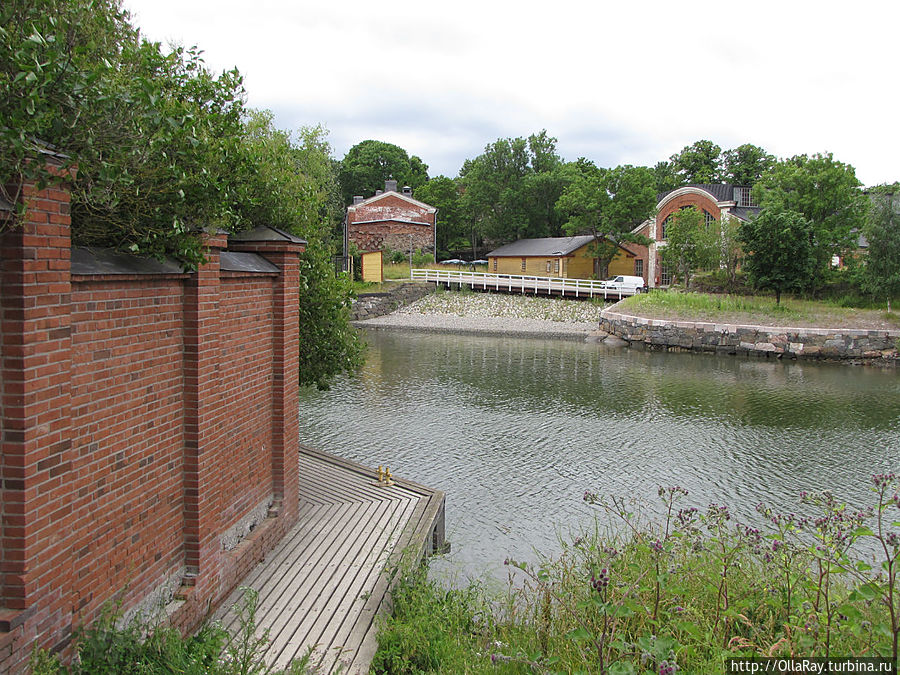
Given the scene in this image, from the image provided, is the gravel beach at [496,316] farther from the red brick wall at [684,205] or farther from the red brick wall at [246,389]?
the red brick wall at [246,389]

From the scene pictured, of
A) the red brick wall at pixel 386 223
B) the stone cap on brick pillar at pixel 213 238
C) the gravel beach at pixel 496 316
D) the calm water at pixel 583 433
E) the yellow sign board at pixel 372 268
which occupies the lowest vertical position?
the calm water at pixel 583 433

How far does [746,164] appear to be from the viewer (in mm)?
63156

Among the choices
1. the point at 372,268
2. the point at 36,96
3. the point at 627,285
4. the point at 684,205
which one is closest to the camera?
the point at 36,96

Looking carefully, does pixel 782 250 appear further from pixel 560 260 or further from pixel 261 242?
pixel 261 242

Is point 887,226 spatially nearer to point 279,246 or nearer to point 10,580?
point 279,246

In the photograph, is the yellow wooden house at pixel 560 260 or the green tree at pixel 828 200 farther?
the yellow wooden house at pixel 560 260

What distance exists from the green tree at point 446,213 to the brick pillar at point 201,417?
52.3 meters

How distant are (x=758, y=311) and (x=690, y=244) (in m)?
7.53

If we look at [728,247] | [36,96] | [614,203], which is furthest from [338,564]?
[614,203]

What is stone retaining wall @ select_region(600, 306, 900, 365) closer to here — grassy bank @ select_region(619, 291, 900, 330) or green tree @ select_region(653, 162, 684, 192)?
grassy bank @ select_region(619, 291, 900, 330)

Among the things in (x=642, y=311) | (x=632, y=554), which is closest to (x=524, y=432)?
(x=632, y=554)

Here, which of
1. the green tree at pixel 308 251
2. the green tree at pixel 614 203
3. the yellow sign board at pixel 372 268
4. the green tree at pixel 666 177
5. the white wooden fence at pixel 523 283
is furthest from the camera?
the green tree at pixel 666 177

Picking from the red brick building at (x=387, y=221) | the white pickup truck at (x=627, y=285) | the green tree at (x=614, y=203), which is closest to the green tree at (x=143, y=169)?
the white pickup truck at (x=627, y=285)

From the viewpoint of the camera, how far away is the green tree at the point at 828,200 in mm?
33469
